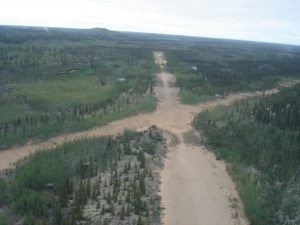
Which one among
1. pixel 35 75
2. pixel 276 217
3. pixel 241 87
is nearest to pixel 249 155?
pixel 276 217

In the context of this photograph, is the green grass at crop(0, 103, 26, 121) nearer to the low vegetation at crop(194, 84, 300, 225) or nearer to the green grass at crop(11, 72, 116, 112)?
the green grass at crop(11, 72, 116, 112)

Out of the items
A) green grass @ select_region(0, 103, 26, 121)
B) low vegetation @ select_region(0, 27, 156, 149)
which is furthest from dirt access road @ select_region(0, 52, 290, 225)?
green grass @ select_region(0, 103, 26, 121)

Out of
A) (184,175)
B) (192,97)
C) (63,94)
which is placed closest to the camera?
(184,175)

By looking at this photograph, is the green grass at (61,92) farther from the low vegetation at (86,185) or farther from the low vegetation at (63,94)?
the low vegetation at (86,185)

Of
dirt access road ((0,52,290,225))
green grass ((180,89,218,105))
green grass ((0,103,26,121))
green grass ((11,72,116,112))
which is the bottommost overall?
dirt access road ((0,52,290,225))

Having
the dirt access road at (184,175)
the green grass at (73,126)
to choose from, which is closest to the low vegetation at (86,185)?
the dirt access road at (184,175)

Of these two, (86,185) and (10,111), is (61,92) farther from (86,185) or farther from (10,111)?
(86,185)

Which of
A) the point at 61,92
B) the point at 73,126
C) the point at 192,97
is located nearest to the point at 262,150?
the point at 73,126
